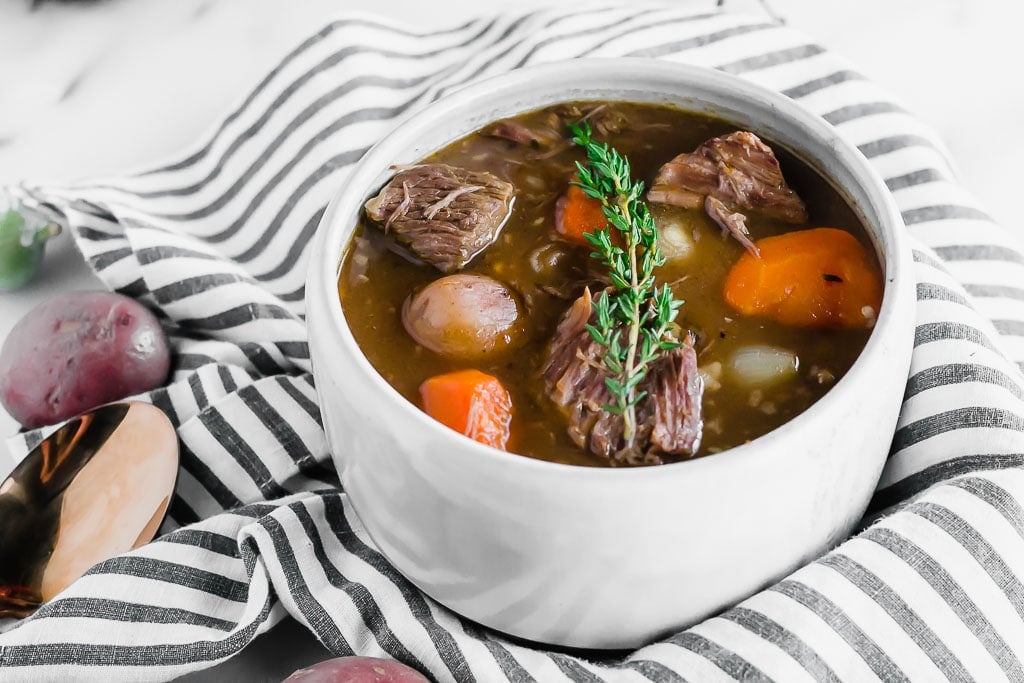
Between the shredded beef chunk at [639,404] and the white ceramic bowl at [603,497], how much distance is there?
4.2 inches

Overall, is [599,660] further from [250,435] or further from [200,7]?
[200,7]

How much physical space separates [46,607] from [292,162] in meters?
0.98

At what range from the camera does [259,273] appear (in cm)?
220

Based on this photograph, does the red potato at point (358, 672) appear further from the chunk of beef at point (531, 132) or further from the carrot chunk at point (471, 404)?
the chunk of beef at point (531, 132)

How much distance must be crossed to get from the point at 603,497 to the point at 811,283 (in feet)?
1.48

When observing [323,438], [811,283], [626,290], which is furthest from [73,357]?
[811,283]

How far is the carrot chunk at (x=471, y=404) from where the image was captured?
1.41 metres

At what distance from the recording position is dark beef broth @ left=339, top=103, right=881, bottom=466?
143 cm

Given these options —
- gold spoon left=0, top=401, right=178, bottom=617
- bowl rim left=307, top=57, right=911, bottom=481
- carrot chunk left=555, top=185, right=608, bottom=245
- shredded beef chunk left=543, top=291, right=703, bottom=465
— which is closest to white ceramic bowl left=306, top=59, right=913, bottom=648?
bowl rim left=307, top=57, right=911, bottom=481

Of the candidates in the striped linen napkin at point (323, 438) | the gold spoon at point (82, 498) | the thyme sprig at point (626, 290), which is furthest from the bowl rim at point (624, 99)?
the gold spoon at point (82, 498)

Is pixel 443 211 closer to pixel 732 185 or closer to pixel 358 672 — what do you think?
pixel 732 185

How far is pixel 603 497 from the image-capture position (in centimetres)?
128

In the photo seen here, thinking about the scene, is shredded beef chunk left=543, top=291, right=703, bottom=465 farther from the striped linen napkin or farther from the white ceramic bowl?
the striped linen napkin

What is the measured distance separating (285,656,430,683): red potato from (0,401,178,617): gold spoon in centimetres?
46
